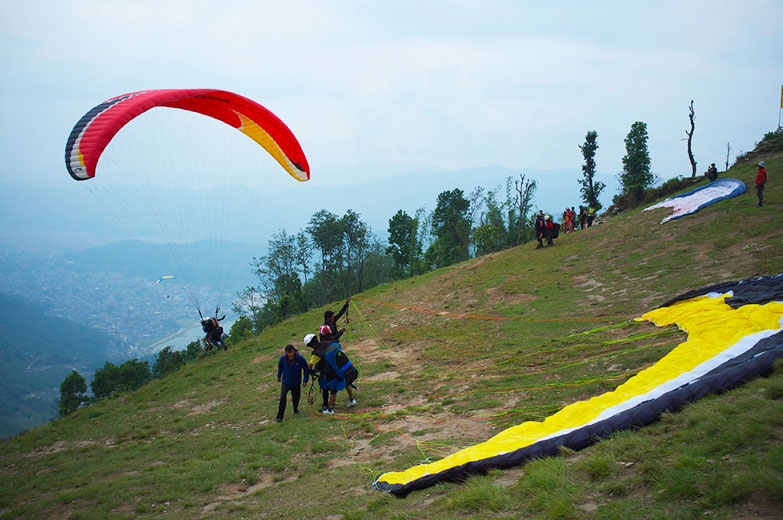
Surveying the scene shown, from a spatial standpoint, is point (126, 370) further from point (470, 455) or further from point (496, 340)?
point (470, 455)

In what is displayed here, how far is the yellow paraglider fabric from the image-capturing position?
17.0ft

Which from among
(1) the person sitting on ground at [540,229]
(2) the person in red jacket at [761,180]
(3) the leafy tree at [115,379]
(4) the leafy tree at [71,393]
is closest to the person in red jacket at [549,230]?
(1) the person sitting on ground at [540,229]

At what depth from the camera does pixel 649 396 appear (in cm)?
511

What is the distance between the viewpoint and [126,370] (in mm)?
41562

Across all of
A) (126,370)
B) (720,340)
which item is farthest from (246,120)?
(126,370)

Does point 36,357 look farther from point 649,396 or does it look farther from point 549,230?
point 649,396

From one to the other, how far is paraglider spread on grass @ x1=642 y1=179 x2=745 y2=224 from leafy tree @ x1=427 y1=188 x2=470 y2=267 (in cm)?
3773

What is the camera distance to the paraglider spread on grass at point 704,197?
2019 cm

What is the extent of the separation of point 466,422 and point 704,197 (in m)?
20.4

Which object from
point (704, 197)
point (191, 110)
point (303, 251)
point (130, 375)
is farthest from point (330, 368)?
point (303, 251)

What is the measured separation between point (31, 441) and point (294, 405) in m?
8.22

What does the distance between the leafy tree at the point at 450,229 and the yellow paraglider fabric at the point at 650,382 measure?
52125 mm

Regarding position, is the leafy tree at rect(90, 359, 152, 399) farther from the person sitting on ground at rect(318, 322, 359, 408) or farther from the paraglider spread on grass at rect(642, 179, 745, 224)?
the paraglider spread on grass at rect(642, 179, 745, 224)

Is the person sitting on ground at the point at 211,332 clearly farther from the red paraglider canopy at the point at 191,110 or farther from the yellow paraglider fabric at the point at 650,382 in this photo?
the yellow paraglider fabric at the point at 650,382
